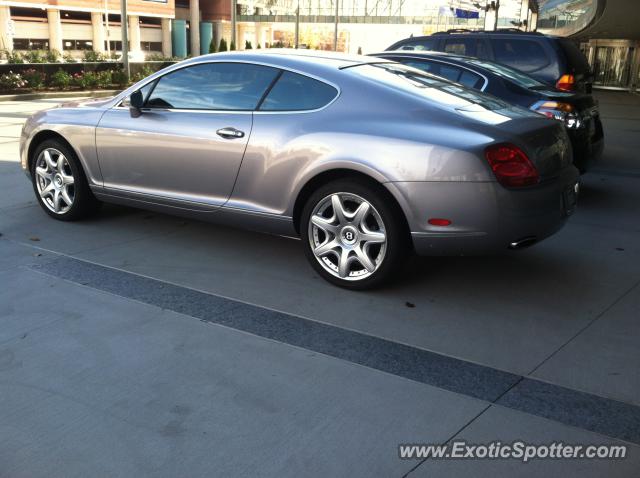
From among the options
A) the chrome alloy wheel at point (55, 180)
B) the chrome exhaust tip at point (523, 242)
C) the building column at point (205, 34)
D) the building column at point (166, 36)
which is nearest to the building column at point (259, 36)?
the building column at point (205, 34)

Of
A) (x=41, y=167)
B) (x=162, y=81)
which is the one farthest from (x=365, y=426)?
(x=41, y=167)

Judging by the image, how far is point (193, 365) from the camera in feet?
11.9

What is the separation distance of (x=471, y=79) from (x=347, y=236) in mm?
4284

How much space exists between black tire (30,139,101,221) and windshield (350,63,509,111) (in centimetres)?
253

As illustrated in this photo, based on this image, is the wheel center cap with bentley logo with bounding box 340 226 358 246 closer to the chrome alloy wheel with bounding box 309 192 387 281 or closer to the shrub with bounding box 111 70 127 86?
the chrome alloy wheel with bounding box 309 192 387 281

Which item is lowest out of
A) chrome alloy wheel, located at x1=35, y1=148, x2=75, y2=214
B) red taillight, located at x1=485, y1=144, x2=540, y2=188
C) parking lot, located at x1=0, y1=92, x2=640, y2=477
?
parking lot, located at x1=0, y1=92, x2=640, y2=477

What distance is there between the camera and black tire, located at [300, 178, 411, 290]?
454 centimetres

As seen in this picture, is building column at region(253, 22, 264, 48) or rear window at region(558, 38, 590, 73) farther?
building column at region(253, 22, 264, 48)

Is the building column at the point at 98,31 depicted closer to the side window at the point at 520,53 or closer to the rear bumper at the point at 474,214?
the side window at the point at 520,53

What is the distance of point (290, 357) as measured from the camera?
12.3 ft

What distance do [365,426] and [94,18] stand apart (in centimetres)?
6586

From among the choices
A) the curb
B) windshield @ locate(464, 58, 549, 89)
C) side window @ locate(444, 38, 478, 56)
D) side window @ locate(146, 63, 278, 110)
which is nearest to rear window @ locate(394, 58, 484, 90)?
windshield @ locate(464, 58, 549, 89)

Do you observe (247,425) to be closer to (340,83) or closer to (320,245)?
(320,245)

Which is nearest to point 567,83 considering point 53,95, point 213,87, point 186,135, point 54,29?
point 213,87
